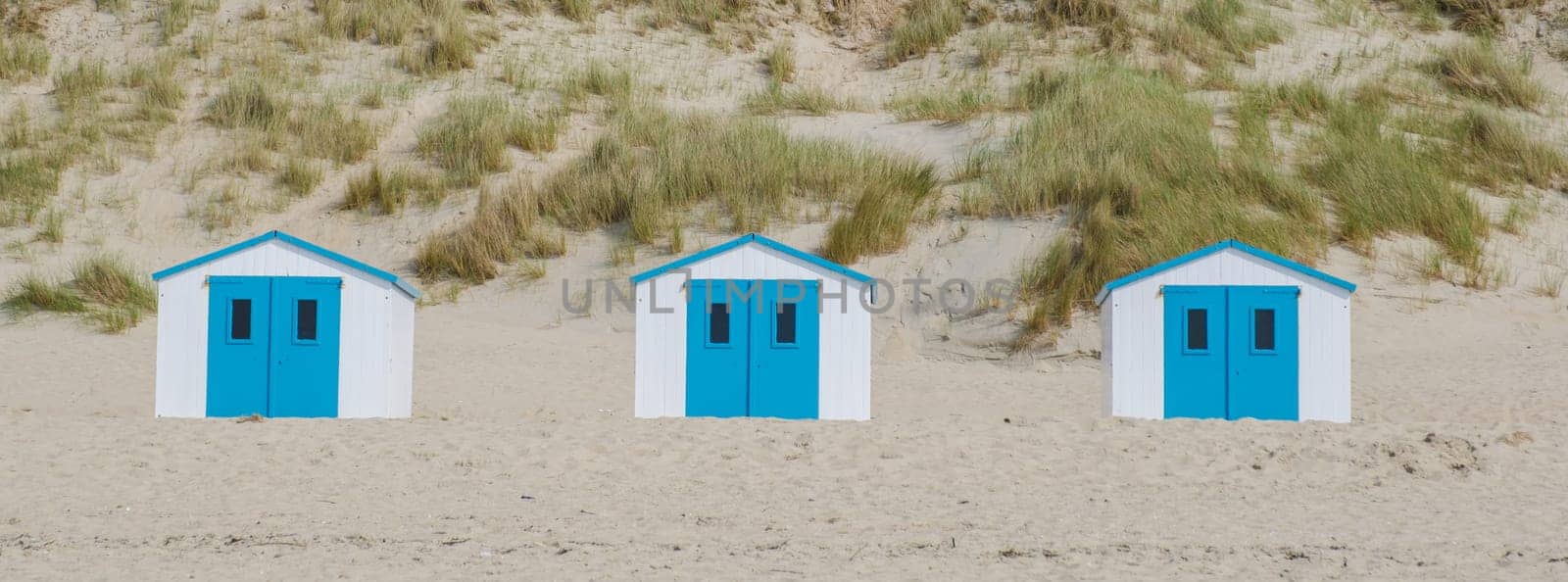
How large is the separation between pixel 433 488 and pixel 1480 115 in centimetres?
1963

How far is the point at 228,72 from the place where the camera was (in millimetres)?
27625

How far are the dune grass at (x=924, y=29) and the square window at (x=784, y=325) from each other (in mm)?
16467

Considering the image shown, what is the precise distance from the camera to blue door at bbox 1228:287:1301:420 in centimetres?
1354

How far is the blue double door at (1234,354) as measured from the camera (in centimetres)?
1354

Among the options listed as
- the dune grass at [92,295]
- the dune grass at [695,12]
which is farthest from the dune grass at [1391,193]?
the dune grass at [92,295]

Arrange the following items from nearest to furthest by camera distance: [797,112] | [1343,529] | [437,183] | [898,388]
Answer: [1343,529] → [898,388] → [437,183] → [797,112]

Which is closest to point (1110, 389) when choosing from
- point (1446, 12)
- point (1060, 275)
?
point (1060, 275)

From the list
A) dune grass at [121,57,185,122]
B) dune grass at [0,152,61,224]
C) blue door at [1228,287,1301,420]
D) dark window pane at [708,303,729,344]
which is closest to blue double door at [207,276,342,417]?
dark window pane at [708,303,729,344]

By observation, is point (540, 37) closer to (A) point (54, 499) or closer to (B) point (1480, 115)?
(B) point (1480, 115)

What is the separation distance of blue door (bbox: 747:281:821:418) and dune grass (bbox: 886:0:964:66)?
16.4 m

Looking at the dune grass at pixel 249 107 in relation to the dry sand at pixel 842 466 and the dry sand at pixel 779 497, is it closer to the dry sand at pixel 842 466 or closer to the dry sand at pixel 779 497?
the dry sand at pixel 842 466

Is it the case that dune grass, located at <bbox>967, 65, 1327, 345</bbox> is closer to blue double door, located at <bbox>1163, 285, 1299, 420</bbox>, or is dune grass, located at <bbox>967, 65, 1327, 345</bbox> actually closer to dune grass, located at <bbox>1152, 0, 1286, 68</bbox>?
dune grass, located at <bbox>1152, 0, 1286, 68</bbox>

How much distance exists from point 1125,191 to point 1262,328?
8.54m

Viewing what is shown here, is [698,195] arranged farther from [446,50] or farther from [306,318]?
[306,318]
